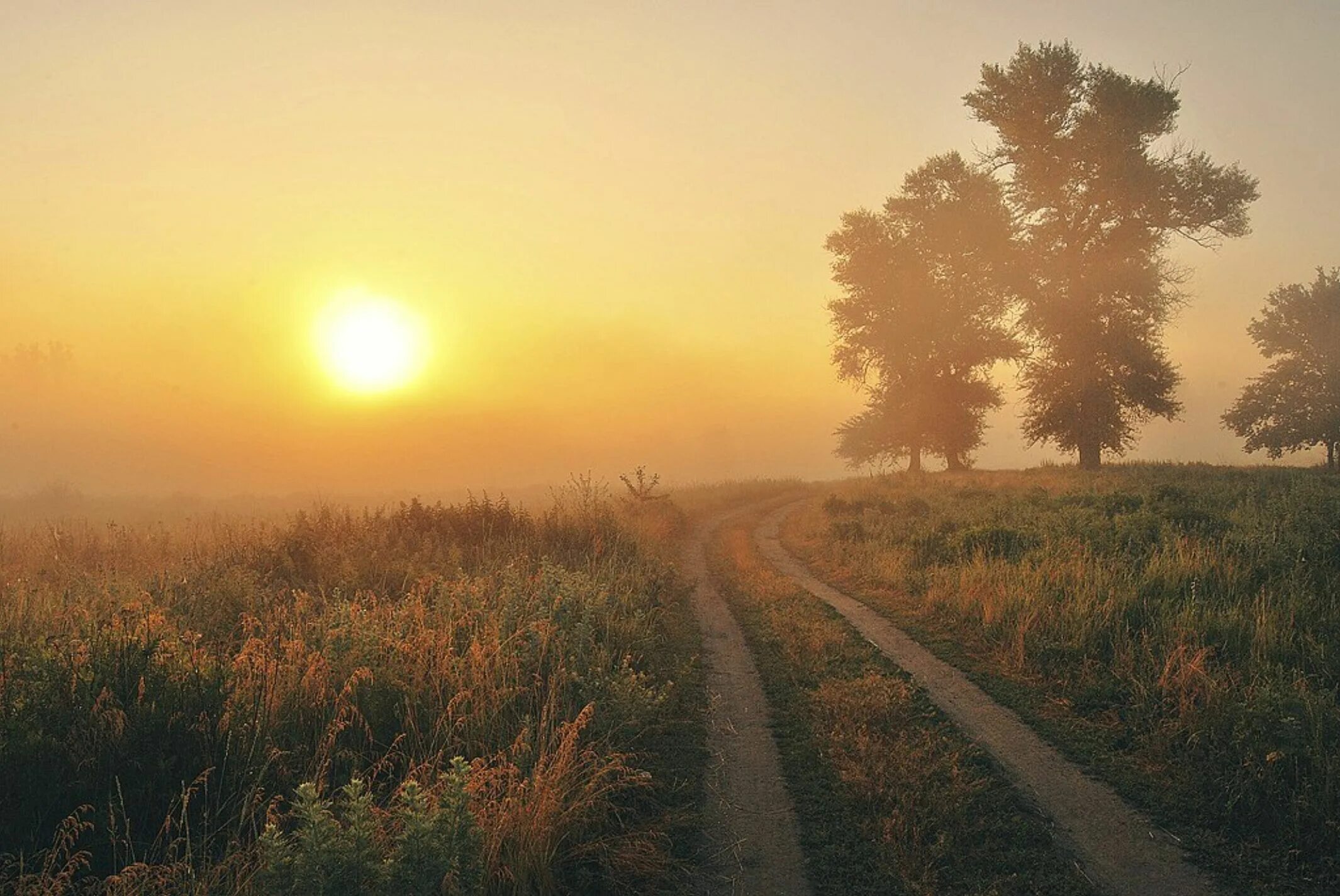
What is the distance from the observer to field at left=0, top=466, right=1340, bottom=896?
4.46 meters

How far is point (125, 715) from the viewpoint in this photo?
5.12m

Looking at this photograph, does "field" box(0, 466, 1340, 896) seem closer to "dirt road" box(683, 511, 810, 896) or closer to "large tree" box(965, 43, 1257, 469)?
"dirt road" box(683, 511, 810, 896)

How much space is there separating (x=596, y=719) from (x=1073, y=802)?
4.04m

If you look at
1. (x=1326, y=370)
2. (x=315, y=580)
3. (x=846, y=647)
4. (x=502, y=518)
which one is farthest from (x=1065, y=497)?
(x=1326, y=370)

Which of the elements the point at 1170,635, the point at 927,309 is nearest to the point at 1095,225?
the point at 927,309

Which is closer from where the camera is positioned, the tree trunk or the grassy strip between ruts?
the grassy strip between ruts

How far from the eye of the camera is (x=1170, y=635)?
8133 millimetres

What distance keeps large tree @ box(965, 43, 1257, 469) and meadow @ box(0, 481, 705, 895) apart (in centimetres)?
2623

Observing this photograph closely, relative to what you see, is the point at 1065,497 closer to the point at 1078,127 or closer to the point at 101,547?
the point at 1078,127

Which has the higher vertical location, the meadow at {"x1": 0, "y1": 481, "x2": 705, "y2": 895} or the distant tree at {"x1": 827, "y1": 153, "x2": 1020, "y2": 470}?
the distant tree at {"x1": 827, "y1": 153, "x2": 1020, "y2": 470}

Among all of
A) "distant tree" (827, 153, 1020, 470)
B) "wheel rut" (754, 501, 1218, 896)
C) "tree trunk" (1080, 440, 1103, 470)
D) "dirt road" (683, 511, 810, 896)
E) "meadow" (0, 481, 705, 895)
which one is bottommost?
"dirt road" (683, 511, 810, 896)

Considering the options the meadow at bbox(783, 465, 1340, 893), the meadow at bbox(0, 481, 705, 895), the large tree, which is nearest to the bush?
the meadow at bbox(0, 481, 705, 895)

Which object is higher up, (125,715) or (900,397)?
(900,397)

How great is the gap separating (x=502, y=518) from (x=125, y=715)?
10.9 meters
